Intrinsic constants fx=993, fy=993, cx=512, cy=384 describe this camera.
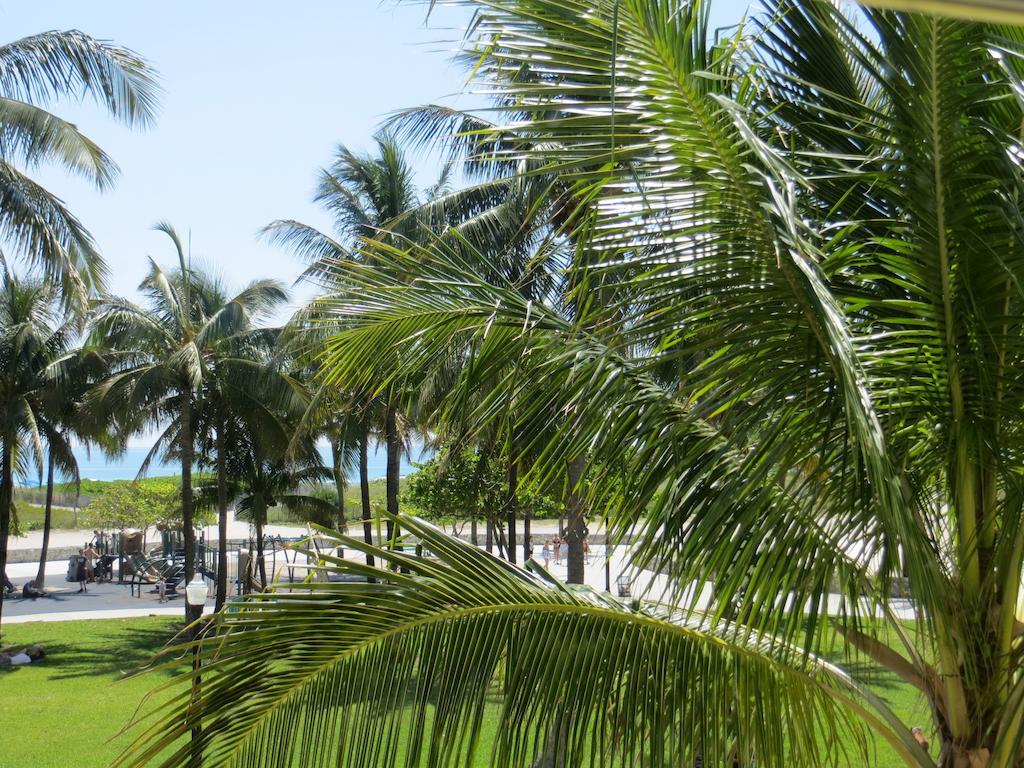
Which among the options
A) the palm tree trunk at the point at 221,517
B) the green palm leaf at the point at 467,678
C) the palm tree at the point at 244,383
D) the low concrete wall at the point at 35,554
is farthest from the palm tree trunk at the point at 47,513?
the green palm leaf at the point at 467,678

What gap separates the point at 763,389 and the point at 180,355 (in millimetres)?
18741

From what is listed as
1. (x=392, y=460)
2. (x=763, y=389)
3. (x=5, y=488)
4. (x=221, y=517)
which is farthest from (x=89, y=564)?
(x=763, y=389)

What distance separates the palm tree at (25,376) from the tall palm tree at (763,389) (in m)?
18.7

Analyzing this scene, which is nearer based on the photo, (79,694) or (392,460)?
(79,694)

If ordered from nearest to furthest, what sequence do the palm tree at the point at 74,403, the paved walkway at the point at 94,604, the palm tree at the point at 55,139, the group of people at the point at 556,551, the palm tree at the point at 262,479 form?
the palm tree at the point at 55,139
the palm tree at the point at 74,403
the paved walkway at the point at 94,604
the palm tree at the point at 262,479
the group of people at the point at 556,551

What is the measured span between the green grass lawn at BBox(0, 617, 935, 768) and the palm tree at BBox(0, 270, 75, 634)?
2026 millimetres

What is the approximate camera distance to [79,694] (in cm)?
1638

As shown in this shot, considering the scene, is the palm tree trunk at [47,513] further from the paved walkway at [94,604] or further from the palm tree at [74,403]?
the paved walkway at [94,604]

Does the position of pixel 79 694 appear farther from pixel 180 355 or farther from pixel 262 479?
pixel 262 479

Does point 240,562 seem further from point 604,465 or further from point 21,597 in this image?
point 604,465

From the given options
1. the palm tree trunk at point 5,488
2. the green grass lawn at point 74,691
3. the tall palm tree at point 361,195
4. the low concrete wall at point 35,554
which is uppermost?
the tall palm tree at point 361,195

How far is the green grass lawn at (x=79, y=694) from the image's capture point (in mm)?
12531

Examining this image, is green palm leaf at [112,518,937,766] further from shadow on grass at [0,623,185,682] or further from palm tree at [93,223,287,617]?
palm tree at [93,223,287,617]

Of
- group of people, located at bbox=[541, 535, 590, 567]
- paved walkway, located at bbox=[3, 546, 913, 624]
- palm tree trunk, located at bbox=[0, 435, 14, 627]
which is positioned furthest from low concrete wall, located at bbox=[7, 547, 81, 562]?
palm tree trunk, located at bbox=[0, 435, 14, 627]
